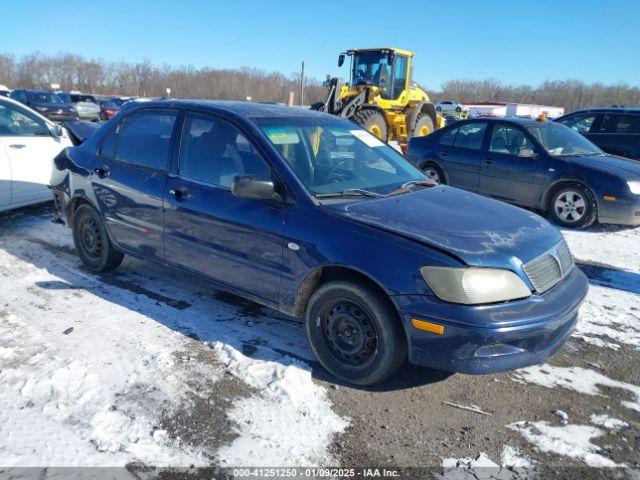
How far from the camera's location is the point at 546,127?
8.08m

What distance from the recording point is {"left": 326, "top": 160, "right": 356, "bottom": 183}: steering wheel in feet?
11.8

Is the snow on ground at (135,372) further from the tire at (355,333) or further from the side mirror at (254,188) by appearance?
the side mirror at (254,188)

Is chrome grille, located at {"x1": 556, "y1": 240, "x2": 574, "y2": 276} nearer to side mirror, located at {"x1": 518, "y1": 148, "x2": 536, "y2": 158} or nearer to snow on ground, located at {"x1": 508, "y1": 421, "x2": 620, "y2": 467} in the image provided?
snow on ground, located at {"x1": 508, "y1": 421, "x2": 620, "y2": 467}

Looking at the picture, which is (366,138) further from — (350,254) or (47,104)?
(47,104)

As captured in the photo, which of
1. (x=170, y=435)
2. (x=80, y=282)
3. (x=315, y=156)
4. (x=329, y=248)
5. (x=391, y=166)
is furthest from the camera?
(x=80, y=282)

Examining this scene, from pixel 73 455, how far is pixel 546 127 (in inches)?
311

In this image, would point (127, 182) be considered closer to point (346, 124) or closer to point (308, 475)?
point (346, 124)

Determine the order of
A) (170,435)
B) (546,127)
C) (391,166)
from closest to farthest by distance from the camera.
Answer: (170,435) → (391,166) → (546,127)

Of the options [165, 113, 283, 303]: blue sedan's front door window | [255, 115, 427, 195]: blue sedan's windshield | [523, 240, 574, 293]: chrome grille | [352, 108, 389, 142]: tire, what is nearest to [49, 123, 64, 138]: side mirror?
[165, 113, 283, 303]: blue sedan's front door window

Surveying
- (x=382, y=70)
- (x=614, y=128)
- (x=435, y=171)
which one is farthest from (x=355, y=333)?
(x=382, y=70)

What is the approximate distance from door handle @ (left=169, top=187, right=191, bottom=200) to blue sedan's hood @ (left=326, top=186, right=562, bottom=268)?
4.13ft

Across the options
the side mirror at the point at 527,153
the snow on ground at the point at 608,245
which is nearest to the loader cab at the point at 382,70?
the side mirror at the point at 527,153

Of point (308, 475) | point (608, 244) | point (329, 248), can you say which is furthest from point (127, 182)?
point (608, 244)

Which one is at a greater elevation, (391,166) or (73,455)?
(391,166)
